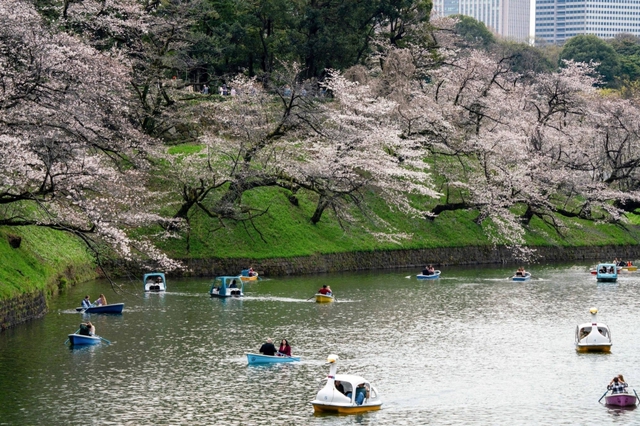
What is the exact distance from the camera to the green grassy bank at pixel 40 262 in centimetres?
4442

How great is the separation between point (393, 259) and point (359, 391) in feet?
144

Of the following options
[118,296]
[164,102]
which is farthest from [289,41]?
[118,296]

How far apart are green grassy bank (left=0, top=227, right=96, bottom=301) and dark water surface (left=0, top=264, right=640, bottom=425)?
162cm

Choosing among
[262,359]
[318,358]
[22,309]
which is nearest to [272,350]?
[262,359]

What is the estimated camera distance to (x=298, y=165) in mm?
65812

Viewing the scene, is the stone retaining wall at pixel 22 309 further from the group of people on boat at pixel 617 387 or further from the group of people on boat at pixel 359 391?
the group of people on boat at pixel 617 387

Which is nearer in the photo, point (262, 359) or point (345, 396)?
point (345, 396)

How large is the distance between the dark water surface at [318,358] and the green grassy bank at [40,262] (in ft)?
5.33

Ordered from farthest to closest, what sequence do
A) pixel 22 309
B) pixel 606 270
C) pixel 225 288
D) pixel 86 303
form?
pixel 606 270 < pixel 225 288 < pixel 86 303 < pixel 22 309

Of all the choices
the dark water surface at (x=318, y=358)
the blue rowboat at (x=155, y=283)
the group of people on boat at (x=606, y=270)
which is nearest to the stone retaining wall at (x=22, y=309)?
the dark water surface at (x=318, y=358)

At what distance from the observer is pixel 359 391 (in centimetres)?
3017

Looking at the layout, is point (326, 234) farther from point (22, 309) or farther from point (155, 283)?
point (22, 309)

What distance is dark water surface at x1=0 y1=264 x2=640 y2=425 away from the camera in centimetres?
2962

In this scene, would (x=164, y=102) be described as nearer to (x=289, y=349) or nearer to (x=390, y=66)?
(x=390, y=66)
